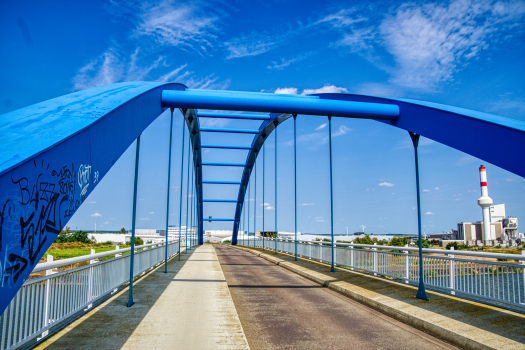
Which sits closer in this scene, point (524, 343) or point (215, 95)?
point (524, 343)

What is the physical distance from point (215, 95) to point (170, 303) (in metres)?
5.90

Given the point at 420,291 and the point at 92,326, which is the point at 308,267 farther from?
the point at 92,326

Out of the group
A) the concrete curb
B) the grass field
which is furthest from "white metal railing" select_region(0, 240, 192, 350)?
the grass field

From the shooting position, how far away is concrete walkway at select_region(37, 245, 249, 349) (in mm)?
4754

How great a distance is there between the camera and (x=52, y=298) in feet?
15.6

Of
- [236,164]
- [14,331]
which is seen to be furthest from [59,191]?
[236,164]

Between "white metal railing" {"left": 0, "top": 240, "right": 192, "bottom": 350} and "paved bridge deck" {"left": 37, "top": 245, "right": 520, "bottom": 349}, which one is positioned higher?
"white metal railing" {"left": 0, "top": 240, "right": 192, "bottom": 350}

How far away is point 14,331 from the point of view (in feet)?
12.6

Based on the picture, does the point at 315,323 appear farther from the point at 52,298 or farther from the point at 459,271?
the point at 52,298

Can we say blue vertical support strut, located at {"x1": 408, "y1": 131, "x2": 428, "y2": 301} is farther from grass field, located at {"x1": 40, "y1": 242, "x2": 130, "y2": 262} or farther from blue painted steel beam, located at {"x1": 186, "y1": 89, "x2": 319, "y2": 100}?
grass field, located at {"x1": 40, "y1": 242, "x2": 130, "y2": 262}

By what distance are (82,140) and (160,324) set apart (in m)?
3.07

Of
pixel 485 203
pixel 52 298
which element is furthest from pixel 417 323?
pixel 485 203

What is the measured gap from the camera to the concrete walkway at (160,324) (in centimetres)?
475

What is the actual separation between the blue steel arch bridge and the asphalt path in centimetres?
172
